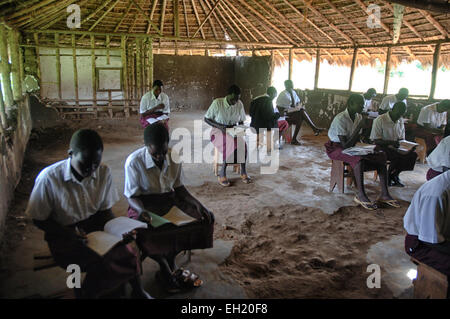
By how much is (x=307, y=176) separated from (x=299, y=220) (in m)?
2.12

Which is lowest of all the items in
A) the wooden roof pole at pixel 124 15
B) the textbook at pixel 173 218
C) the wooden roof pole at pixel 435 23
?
the textbook at pixel 173 218

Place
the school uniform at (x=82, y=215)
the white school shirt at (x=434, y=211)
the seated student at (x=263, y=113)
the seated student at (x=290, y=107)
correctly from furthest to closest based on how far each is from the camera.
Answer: the seated student at (x=290, y=107), the seated student at (x=263, y=113), the white school shirt at (x=434, y=211), the school uniform at (x=82, y=215)

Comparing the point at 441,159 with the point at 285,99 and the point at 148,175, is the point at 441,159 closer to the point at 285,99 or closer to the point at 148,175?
the point at 148,175

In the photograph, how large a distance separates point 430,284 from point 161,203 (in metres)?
2.17

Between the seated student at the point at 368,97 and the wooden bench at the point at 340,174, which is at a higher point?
the seated student at the point at 368,97

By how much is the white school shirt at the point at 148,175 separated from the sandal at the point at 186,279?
2.30 ft

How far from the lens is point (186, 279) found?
3.03m

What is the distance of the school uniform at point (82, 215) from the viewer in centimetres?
224

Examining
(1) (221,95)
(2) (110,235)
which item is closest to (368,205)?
(2) (110,235)

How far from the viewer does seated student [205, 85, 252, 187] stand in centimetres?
607

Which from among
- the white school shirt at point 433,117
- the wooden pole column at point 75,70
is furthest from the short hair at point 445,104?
the wooden pole column at point 75,70

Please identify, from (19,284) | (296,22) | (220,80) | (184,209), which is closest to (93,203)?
(184,209)

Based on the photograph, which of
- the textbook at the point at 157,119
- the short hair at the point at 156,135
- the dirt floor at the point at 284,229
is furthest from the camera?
the textbook at the point at 157,119

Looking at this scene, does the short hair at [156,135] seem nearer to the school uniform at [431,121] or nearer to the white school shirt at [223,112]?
the white school shirt at [223,112]
